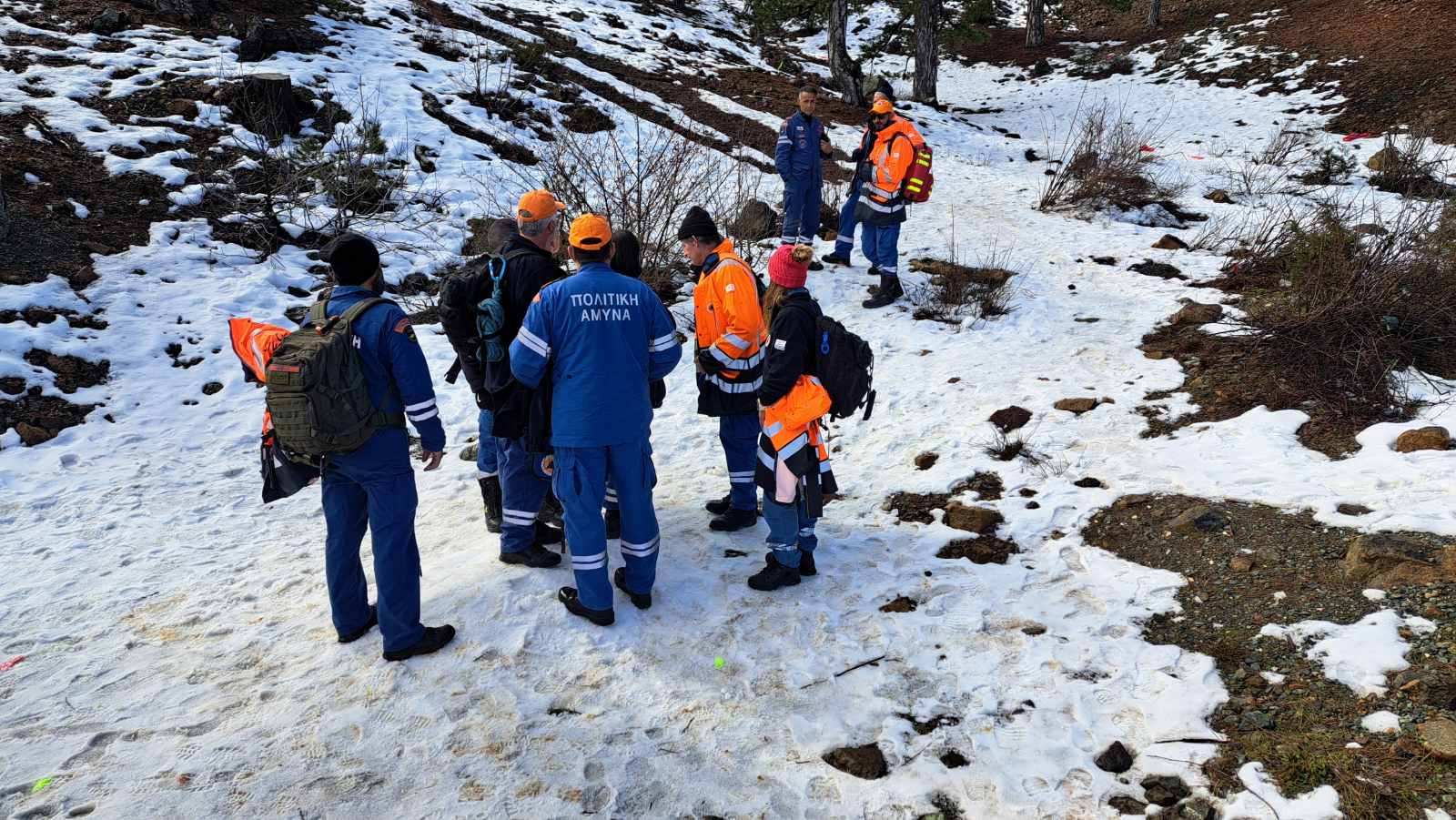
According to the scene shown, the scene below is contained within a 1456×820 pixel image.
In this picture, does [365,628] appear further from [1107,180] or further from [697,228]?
[1107,180]

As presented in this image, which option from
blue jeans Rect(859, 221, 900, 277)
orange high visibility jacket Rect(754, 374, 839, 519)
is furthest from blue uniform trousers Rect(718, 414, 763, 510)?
blue jeans Rect(859, 221, 900, 277)

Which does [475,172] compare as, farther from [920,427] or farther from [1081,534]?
[1081,534]

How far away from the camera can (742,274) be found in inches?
175

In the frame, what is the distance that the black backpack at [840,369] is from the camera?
413cm

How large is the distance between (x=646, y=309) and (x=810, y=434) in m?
1.13

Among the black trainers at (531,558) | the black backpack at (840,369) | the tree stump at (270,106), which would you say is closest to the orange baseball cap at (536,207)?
the black backpack at (840,369)

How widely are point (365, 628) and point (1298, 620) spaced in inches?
175

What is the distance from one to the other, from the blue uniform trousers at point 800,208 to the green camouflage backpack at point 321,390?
7.09 meters

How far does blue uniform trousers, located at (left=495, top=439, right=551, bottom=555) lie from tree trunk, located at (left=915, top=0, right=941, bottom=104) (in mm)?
20966

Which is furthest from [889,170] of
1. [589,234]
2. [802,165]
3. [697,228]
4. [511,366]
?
[511,366]

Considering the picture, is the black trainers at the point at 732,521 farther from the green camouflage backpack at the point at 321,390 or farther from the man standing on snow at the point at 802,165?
the man standing on snow at the point at 802,165

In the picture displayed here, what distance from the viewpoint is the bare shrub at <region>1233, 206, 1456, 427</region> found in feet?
17.3

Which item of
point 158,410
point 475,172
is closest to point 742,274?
point 158,410

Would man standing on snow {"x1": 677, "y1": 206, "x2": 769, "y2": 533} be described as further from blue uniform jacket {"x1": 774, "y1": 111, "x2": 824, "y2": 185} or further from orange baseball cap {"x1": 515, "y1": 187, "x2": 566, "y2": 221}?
blue uniform jacket {"x1": 774, "y1": 111, "x2": 824, "y2": 185}
